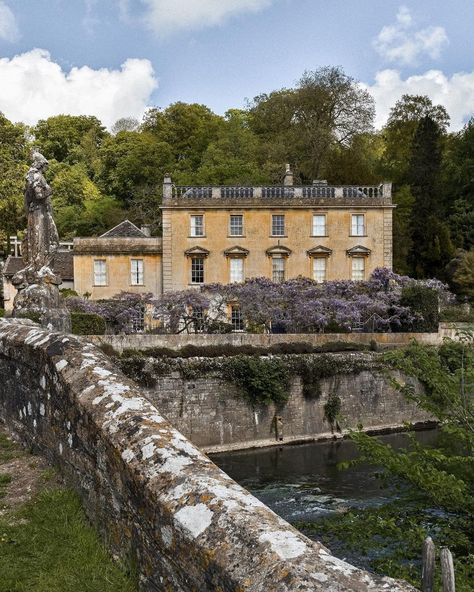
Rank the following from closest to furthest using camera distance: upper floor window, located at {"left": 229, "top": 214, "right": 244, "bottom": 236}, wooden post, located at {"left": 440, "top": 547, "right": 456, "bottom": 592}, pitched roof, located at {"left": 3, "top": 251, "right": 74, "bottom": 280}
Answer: wooden post, located at {"left": 440, "top": 547, "right": 456, "bottom": 592} < upper floor window, located at {"left": 229, "top": 214, "right": 244, "bottom": 236} < pitched roof, located at {"left": 3, "top": 251, "right": 74, "bottom": 280}

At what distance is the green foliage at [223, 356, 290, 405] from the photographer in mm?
24469

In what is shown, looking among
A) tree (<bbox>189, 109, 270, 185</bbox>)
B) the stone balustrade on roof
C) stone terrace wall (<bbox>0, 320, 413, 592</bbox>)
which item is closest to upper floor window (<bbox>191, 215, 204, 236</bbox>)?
the stone balustrade on roof

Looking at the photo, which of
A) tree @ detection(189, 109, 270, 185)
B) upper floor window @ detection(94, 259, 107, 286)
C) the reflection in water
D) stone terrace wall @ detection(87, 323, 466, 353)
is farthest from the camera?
tree @ detection(189, 109, 270, 185)

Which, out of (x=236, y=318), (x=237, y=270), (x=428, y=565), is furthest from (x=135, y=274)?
(x=428, y=565)

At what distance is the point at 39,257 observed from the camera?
539 inches

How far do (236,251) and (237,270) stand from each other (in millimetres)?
1252

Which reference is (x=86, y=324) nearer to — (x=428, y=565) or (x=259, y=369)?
(x=259, y=369)

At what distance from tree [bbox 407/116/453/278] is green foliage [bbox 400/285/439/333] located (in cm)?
1527

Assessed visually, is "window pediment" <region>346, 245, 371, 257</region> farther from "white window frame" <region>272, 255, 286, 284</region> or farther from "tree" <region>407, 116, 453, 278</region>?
"tree" <region>407, 116, 453, 278</region>

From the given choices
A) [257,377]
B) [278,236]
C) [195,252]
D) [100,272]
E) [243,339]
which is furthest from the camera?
[278,236]

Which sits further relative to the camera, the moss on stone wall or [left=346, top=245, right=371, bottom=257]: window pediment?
[left=346, top=245, right=371, bottom=257]: window pediment

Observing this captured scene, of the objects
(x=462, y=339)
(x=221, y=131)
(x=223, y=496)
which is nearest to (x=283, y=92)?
(x=221, y=131)

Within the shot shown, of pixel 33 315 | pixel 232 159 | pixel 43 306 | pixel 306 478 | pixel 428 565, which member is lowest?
pixel 306 478

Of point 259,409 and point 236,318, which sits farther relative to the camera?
point 236,318
